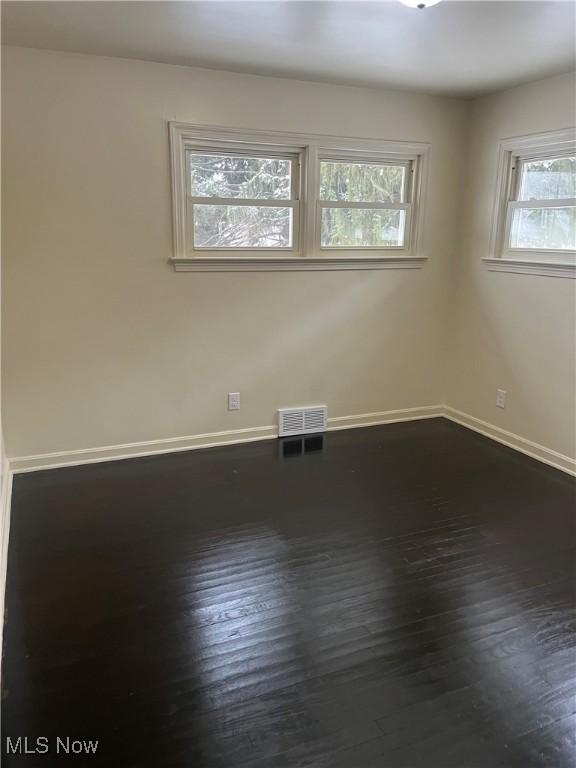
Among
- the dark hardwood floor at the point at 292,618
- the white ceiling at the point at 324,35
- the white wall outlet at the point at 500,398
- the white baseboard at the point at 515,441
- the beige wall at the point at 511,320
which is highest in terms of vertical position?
the white ceiling at the point at 324,35

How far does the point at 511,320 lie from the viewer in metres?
3.94

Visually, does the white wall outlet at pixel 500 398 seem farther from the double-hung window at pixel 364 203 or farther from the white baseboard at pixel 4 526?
the white baseboard at pixel 4 526

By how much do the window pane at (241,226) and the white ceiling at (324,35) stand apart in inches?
32.7

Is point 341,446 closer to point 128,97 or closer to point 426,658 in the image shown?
point 426,658

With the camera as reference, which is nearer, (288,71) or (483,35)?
(483,35)

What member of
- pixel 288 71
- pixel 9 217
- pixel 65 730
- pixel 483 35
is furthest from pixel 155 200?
pixel 65 730

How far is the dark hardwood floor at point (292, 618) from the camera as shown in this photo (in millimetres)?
1630

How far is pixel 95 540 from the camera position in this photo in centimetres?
265

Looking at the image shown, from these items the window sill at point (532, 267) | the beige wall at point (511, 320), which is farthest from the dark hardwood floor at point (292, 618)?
the window sill at point (532, 267)

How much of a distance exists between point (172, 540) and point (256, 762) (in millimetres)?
1258

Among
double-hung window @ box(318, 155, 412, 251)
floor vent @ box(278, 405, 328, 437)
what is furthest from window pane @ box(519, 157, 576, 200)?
floor vent @ box(278, 405, 328, 437)

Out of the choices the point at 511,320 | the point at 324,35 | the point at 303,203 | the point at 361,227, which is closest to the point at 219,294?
the point at 303,203

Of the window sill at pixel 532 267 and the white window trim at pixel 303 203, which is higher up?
the white window trim at pixel 303 203

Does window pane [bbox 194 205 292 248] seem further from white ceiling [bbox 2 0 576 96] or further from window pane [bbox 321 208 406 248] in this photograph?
white ceiling [bbox 2 0 576 96]
